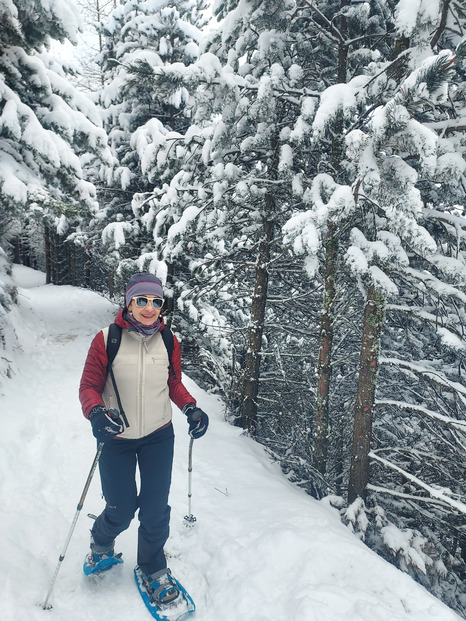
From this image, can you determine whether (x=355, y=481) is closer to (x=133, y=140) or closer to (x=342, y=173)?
(x=342, y=173)

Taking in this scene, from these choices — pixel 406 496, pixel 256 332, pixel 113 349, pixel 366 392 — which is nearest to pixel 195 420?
pixel 113 349

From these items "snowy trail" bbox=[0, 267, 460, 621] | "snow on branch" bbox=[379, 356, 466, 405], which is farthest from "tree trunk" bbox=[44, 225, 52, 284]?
"snow on branch" bbox=[379, 356, 466, 405]

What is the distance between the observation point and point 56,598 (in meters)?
3.31

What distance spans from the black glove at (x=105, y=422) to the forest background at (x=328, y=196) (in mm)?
2721

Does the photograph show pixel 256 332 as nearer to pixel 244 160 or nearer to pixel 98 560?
pixel 244 160

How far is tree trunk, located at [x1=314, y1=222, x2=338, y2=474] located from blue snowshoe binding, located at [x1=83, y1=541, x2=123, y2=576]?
385 centimetres

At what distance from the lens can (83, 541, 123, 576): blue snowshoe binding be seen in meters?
3.48

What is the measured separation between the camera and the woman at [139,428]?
327cm

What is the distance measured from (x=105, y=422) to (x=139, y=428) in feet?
1.39

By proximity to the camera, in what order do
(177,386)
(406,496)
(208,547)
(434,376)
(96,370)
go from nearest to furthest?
1. (96,370)
2. (177,386)
3. (208,547)
4. (406,496)
5. (434,376)

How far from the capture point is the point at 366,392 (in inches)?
227

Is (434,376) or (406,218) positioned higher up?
(406,218)

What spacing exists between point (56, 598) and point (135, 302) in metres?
2.52

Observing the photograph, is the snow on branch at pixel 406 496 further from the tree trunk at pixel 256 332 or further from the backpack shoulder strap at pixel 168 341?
the backpack shoulder strap at pixel 168 341
